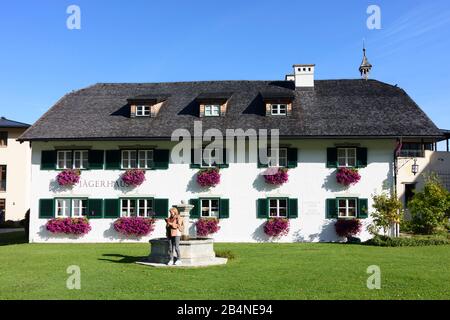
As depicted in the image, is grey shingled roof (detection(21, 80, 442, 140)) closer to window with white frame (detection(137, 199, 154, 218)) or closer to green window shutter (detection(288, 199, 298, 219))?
window with white frame (detection(137, 199, 154, 218))

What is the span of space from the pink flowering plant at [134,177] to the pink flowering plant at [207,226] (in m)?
3.39

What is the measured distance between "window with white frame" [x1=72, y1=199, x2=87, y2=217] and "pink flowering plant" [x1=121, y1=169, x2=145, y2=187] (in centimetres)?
237

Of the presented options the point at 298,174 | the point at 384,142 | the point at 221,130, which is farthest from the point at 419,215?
the point at 221,130

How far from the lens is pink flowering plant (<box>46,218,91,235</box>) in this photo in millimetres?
23094

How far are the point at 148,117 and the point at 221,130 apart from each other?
13.5 feet

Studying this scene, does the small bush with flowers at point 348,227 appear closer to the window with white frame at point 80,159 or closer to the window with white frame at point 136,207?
the window with white frame at point 136,207

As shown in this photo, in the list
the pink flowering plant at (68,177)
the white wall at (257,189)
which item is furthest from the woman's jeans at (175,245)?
the pink flowering plant at (68,177)

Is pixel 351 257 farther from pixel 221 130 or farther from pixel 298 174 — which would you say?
pixel 221 130

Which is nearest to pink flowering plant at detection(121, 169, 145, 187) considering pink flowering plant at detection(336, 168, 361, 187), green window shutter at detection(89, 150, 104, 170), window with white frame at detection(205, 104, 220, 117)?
green window shutter at detection(89, 150, 104, 170)

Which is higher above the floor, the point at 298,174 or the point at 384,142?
the point at 384,142

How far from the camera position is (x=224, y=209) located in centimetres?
2294

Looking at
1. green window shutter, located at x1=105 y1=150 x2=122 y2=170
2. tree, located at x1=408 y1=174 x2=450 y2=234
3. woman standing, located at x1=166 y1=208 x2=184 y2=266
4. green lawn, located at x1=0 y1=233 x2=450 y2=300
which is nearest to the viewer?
green lawn, located at x1=0 y1=233 x2=450 y2=300

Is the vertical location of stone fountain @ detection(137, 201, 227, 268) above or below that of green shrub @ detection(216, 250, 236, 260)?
above
